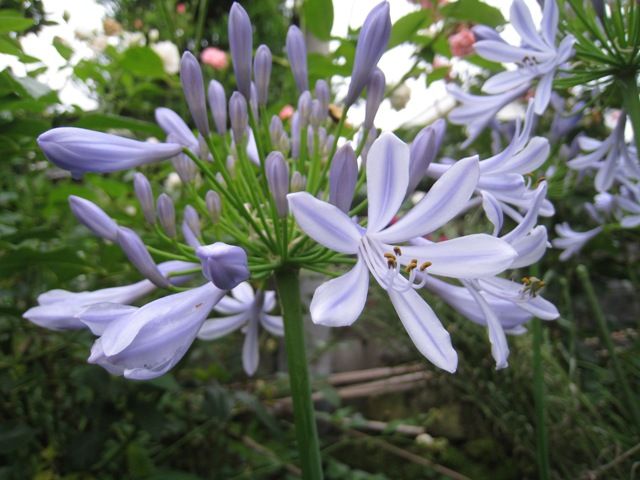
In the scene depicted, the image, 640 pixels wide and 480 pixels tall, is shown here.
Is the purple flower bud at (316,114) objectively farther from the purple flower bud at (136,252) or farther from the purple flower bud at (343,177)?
the purple flower bud at (136,252)

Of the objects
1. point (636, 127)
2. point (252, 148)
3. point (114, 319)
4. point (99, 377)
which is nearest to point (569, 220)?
point (636, 127)

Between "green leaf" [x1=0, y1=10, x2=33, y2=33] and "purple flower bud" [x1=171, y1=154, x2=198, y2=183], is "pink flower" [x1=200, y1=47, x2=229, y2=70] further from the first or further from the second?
"purple flower bud" [x1=171, y1=154, x2=198, y2=183]

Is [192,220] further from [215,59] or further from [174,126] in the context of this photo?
[215,59]

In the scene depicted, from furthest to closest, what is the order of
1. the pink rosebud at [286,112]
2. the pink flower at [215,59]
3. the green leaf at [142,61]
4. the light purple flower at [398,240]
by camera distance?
1. the pink flower at [215,59]
2. the pink rosebud at [286,112]
3. the green leaf at [142,61]
4. the light purple flower at [398,240]

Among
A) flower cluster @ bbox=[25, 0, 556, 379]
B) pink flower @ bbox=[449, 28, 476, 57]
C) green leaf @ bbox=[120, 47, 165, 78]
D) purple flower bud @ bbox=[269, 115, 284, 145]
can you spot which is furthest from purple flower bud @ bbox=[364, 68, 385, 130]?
pink flower @ bbox=[449, 28, 476, 57]

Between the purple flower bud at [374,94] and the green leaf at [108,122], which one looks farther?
the green leaf at [108,122]

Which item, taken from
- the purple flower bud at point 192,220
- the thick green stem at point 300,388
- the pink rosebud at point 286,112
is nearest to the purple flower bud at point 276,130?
the purple flower bud at point 192,220

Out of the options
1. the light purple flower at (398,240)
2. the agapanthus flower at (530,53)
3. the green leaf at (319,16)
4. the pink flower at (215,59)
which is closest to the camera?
the light purple flower at (398,240)

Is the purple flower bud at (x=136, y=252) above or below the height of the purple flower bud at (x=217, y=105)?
→ below

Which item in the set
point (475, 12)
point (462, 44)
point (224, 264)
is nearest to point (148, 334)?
point (224, 264)
